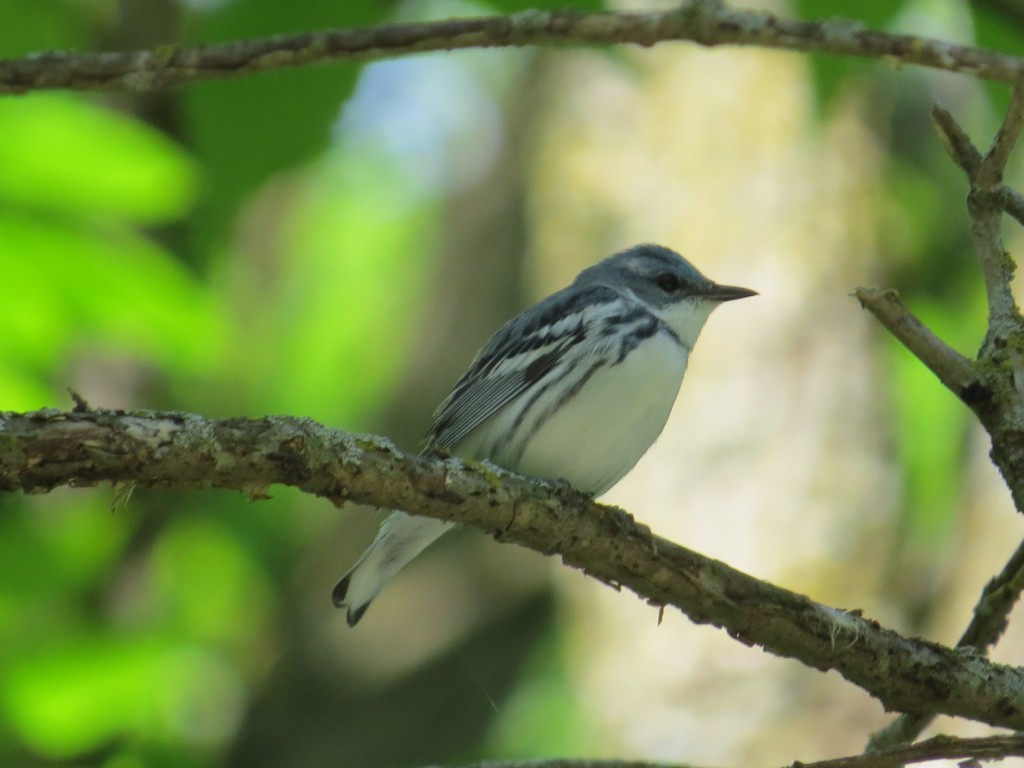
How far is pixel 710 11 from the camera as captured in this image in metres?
2.22

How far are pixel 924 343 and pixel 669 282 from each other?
7.78 ft

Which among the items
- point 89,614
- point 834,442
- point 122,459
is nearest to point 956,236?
point 834,442

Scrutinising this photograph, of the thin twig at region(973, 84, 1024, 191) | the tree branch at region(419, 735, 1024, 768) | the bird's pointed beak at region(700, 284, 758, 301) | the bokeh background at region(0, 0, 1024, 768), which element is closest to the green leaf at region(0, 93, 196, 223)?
the bokeh background at region(0, 0, 1024, 768)

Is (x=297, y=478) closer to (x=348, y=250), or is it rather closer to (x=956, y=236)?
(x=956, y=236)

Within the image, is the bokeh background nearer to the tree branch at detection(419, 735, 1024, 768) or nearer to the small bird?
the small bird

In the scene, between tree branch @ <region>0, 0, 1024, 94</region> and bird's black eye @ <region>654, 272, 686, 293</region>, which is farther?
bird's black eye @ <region>654, 272, 686, 293</region>

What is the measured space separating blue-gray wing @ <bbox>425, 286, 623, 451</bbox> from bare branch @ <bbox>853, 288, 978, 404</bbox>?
1.74 metres

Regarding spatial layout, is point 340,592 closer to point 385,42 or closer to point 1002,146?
point 385,42

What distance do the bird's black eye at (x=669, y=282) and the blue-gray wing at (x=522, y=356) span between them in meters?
0.32

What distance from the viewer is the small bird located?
166 inches

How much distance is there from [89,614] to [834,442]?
378cm

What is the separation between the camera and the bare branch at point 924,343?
2.65 m

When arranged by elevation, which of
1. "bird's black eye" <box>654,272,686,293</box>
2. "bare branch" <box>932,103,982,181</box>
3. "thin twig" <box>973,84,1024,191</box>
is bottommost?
"thin twig" <box>973,84,1024,191</box>

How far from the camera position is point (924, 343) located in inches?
106
